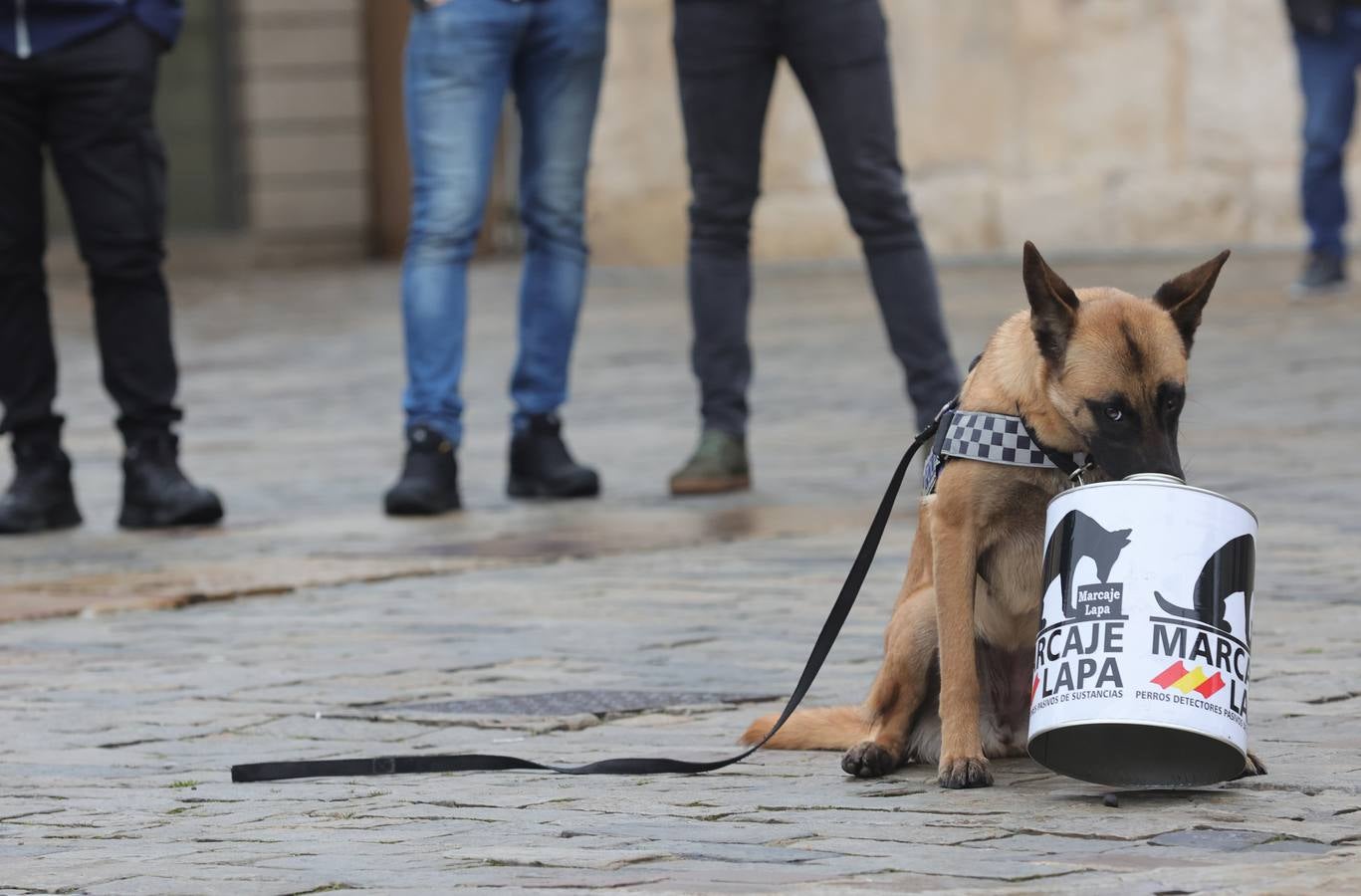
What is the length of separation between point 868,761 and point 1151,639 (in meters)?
0.52

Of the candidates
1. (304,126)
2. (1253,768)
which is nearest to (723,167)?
(1253,768)

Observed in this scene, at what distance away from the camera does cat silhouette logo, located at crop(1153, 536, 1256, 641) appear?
302 centimetres

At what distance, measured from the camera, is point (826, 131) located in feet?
20.7

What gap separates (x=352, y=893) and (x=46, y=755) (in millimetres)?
Answer: 1168

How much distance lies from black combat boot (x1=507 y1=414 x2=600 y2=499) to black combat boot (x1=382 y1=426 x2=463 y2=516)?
291 millimetres

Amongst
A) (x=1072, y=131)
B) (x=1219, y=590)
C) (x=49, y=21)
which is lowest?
(x=1219, y=590)

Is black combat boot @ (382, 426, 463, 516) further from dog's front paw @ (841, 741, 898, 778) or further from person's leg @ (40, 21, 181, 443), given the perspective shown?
dog's front paw @ (841, 741, 898, 778)

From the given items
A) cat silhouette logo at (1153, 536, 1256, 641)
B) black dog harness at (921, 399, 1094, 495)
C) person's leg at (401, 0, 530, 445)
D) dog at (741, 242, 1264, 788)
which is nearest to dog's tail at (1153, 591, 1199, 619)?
cat silhouette logo at (1153, 536, 1256, 641)

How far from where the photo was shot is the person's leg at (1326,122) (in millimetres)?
10961

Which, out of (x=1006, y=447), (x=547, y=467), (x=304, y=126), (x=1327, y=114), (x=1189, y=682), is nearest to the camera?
(x=1189, y=682)

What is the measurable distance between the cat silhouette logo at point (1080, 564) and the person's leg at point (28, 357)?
3807mm

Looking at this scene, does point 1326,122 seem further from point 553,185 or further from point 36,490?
point 36,490

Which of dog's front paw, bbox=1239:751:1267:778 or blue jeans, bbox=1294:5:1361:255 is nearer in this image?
Result: dog's front paw, bbox=1239:751:1267:778

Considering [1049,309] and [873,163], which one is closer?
[1049,309]
